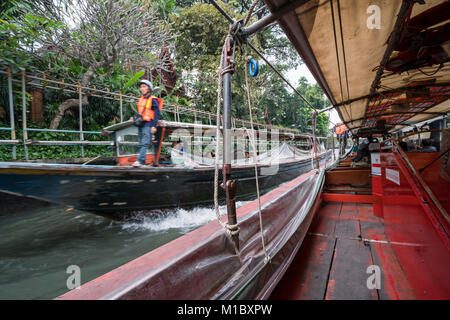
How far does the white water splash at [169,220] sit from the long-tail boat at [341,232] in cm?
267

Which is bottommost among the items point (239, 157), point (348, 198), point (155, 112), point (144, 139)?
point (348, 198)

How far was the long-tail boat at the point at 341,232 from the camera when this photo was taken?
98cm

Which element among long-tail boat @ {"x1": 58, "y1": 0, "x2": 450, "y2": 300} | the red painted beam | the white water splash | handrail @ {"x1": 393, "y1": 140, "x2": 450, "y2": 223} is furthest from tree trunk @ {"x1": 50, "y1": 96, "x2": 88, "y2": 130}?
handrail @ {"x1": 393, "y1": 140, "x2": 450, "y2": 223}

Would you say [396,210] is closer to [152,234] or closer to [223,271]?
[223,271]

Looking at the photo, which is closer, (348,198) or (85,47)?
(348,198)

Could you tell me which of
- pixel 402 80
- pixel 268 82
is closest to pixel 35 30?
pixel 402 80

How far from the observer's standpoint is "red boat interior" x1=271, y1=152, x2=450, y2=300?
3.92ft

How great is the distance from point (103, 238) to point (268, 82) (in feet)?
48.7

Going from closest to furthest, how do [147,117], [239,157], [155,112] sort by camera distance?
[147,117], [155,112], [239,157]

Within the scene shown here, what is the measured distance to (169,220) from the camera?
4.35 metres

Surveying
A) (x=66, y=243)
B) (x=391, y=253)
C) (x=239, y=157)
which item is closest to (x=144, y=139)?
(x=66, y=243)

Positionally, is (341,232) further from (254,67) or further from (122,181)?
(122,181)

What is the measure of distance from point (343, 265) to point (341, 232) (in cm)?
73

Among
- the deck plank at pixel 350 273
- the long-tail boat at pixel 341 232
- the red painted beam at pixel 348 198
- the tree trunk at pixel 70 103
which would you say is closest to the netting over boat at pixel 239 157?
the red painted beam at pixel 348 198
